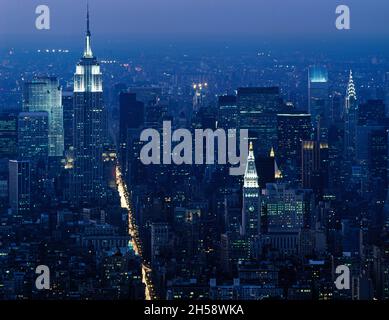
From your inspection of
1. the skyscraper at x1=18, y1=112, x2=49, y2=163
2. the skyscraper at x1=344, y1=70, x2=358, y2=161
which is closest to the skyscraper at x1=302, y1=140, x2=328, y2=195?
the skyscraper at x1=344, y1=70, x2=358, y2=161

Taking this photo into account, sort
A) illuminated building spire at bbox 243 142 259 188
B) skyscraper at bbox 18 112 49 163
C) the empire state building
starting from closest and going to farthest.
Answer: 1. illuminated building spire at bbox 243 142 259 188
2. the empire state building
3. skyscraper at bbox 18 112 49 163

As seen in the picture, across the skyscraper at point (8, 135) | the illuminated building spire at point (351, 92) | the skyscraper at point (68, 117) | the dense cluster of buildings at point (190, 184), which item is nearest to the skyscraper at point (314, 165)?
the dense cluster of buildings at point (190, 184)

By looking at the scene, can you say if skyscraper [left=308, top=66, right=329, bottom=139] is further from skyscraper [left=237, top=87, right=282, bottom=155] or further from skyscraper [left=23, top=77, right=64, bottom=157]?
skyscraper [left=23, top=77, right=64, bottom=157]

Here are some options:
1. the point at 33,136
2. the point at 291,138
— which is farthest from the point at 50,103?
the point at 291,138

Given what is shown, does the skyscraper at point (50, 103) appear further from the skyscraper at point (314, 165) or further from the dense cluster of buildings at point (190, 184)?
the skyscraper at point (314, 165)
